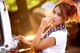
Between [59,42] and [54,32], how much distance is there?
0.15 m

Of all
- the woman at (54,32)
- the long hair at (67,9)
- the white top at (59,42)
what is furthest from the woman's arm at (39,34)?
the long hair at (67,9)

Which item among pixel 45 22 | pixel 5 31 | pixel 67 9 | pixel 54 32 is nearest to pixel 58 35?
pixel 54 32

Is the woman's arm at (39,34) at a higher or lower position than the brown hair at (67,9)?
lower

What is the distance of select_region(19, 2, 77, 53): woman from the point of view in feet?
11.2

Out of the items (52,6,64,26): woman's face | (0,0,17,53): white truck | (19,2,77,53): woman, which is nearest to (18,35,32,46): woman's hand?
(19,2,77,53): woman

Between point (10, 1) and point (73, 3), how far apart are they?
0.87 m

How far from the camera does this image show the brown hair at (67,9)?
11.3ft

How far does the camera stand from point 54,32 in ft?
11.3

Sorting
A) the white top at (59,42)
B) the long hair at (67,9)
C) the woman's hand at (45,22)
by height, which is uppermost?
the long hair at (67,9)

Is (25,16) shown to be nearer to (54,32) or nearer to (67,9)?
(54,32)

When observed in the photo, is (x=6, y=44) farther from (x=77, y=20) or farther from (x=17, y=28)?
(x=77, y=20)

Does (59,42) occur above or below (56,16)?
below

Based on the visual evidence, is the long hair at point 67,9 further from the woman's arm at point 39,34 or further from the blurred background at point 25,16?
the woman's arm at point 39,34

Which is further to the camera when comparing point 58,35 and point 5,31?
point 58,35
